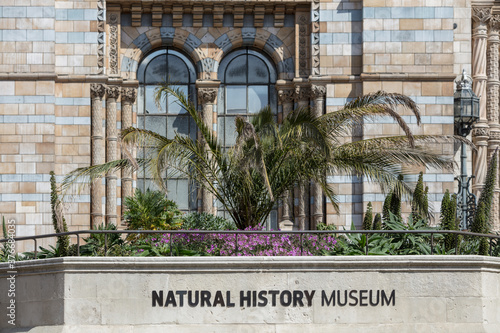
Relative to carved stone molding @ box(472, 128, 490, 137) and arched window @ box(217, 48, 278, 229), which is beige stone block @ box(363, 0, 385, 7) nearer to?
arched window @ box(217, 48, 278, 229)

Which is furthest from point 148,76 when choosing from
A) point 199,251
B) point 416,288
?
point 416,288

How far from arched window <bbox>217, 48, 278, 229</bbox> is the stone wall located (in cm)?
1020

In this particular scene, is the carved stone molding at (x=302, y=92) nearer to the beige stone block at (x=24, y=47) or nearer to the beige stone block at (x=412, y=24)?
the beige stone block at (x=412, y=24)

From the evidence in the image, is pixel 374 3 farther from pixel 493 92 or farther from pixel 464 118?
pixel 493 92

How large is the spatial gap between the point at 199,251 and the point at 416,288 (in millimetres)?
4994

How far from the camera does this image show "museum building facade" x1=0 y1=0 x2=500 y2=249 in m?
28.0

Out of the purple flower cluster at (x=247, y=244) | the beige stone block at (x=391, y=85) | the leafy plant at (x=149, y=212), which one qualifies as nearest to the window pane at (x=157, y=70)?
the leafy plant at (x=149, y=212)

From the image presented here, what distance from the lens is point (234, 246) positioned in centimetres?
2108

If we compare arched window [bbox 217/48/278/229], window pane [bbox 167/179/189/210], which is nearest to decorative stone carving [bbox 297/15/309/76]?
arched window [bbox 217/48/278/229]

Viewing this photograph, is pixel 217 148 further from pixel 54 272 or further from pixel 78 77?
pixel 78 77

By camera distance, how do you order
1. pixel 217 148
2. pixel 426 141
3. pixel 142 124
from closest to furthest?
pixel 217 148 → pixel 426 141 → pixel 142 124

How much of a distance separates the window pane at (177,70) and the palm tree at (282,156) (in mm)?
6665

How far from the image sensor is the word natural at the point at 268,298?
20047 millimetres

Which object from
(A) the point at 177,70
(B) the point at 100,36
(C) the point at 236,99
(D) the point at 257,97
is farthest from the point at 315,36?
(B) the point at 100,36
